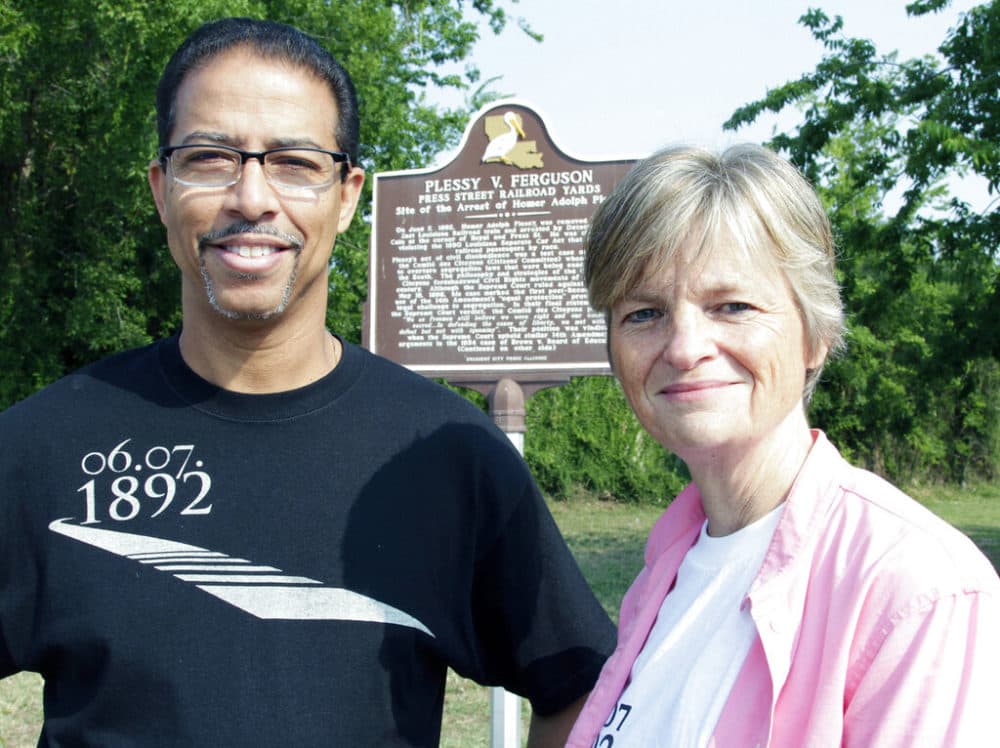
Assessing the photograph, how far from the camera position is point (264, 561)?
2.03 metres

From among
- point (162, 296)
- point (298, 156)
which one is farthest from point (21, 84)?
point (298, 156)

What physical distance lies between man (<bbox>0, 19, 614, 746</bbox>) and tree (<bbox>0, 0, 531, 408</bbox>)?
38.9 feet

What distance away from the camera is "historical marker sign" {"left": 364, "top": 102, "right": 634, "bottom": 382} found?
19.3ft

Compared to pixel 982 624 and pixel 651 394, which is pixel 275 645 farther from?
pixel 982 624

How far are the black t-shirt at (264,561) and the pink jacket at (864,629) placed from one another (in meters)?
0.74

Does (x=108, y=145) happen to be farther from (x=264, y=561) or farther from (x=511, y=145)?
(x=264, y=561)

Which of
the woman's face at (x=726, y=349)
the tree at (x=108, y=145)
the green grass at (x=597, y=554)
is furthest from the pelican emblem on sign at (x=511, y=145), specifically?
the tree at (x=108, y=145)

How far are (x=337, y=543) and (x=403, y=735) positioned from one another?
0.42 meters

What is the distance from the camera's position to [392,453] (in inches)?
85.4

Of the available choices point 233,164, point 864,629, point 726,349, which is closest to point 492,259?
point 233,164

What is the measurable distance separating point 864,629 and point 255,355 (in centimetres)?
141

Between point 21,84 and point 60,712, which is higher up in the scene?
point 21,84

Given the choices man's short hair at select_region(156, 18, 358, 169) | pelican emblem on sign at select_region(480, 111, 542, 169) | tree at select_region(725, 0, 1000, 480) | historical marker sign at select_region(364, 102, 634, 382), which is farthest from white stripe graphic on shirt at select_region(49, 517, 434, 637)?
tree at select_region(725, 0, 1000, 480)

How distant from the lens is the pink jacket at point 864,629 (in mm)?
1325
